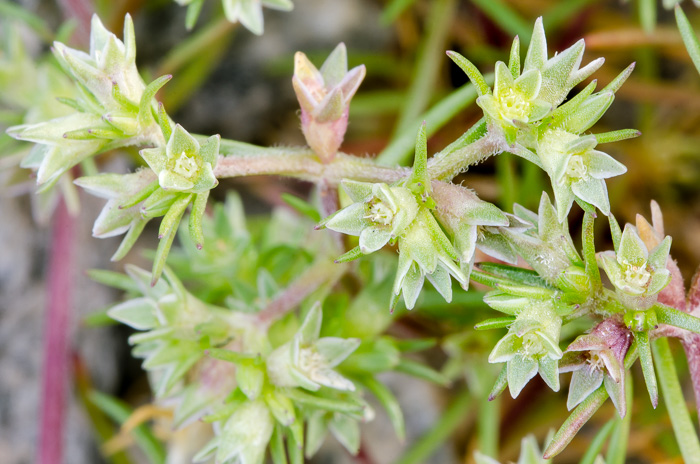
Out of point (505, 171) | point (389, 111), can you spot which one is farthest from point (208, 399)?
point (389, 111)

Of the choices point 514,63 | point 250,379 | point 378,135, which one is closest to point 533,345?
point 514,63

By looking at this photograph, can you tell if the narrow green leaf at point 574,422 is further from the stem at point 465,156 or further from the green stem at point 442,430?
the green stem at point 442,430

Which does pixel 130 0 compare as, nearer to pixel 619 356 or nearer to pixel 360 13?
pixel 360 13

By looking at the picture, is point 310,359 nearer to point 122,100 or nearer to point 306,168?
point 306,168

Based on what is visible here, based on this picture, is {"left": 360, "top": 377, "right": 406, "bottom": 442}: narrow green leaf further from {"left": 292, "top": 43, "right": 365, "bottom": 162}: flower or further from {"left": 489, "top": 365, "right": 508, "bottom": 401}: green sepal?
{"left": 292, "top": 43, "right": 365, "bottom": 162}: flower

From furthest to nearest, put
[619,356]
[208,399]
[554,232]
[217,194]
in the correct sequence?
[217,194], [208,399], [554,232], [619,356]
